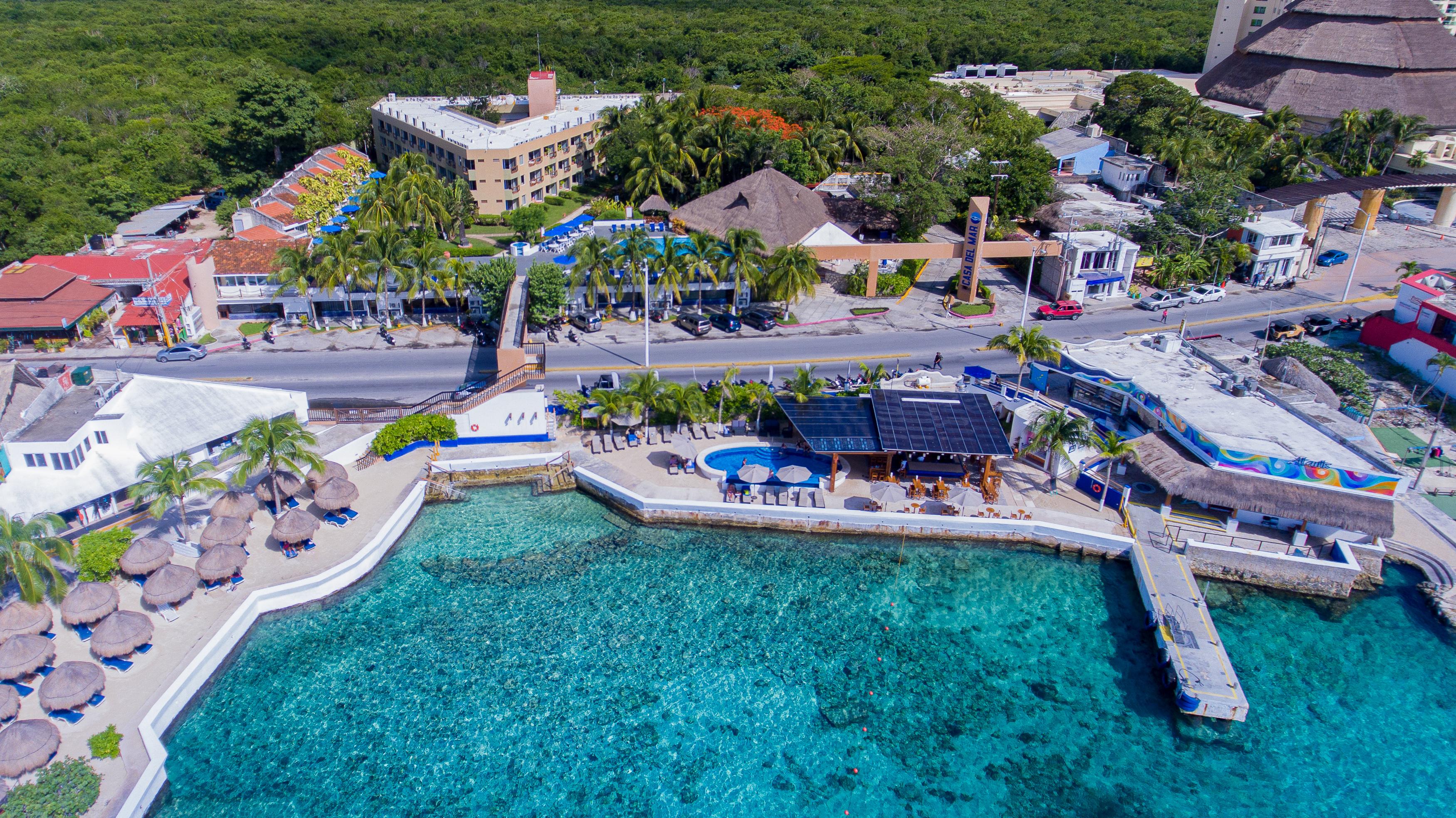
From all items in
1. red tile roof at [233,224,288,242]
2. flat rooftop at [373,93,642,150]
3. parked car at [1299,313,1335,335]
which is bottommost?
parked car at [1299,313,1335,335]

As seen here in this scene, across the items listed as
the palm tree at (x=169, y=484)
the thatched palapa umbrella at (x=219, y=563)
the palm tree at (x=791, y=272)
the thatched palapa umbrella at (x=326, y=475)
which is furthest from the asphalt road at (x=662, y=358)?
the thatched palapa umbrella at (x=219, y=563)

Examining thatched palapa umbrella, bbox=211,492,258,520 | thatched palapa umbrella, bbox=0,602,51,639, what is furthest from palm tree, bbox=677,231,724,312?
thatched palapa umbrella, bbox=0,602,51,639

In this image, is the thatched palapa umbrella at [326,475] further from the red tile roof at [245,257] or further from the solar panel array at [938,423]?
the solar panel array at [938,423]

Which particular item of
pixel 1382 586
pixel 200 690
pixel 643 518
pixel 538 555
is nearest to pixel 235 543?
pixel 200 690

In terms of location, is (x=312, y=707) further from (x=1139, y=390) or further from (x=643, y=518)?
(x=1139, y=390)

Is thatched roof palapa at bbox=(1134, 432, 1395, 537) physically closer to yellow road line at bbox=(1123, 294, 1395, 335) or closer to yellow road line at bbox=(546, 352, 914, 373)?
yellow road line at bbox=(546, 352, 914, 373)

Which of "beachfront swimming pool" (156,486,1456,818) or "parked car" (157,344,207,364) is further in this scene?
"parked car" (157,344,207,364)

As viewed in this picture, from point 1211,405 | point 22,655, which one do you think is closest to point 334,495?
point 22,655
